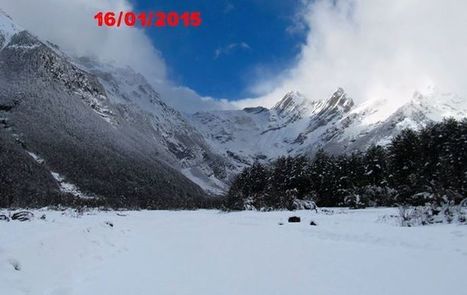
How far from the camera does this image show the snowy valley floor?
919 cm

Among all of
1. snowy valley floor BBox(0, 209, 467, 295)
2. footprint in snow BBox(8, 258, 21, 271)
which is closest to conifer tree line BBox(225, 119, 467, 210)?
snowy valley floor BBox(0, 209, 467, 295)

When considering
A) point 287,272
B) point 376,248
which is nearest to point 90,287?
point 287,272

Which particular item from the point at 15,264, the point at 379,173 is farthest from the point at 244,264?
the point at 379,173

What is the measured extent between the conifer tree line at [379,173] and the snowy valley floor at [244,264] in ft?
44.6

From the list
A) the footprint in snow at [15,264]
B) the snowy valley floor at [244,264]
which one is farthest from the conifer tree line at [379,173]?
the footprint in snow at [15,264]

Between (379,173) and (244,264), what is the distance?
50857mm

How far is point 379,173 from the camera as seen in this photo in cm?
5956

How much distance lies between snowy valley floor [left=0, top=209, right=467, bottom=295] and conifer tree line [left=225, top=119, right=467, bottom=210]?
13584mm

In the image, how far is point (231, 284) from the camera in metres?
9.87

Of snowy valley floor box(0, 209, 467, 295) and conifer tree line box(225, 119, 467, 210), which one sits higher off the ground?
conifer tree line box(225, 119, 467, 210)

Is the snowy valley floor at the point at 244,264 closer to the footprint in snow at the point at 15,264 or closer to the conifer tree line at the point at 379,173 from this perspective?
the footprint in snow at the point at 15,264

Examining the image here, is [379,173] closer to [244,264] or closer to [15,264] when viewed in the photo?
[244,264]

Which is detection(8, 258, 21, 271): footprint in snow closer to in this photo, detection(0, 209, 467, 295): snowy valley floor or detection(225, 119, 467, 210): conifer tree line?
detection(0, 209, 467, 295): snowy valley floor

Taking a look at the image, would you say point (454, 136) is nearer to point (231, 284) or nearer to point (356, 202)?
point (356, 202)
